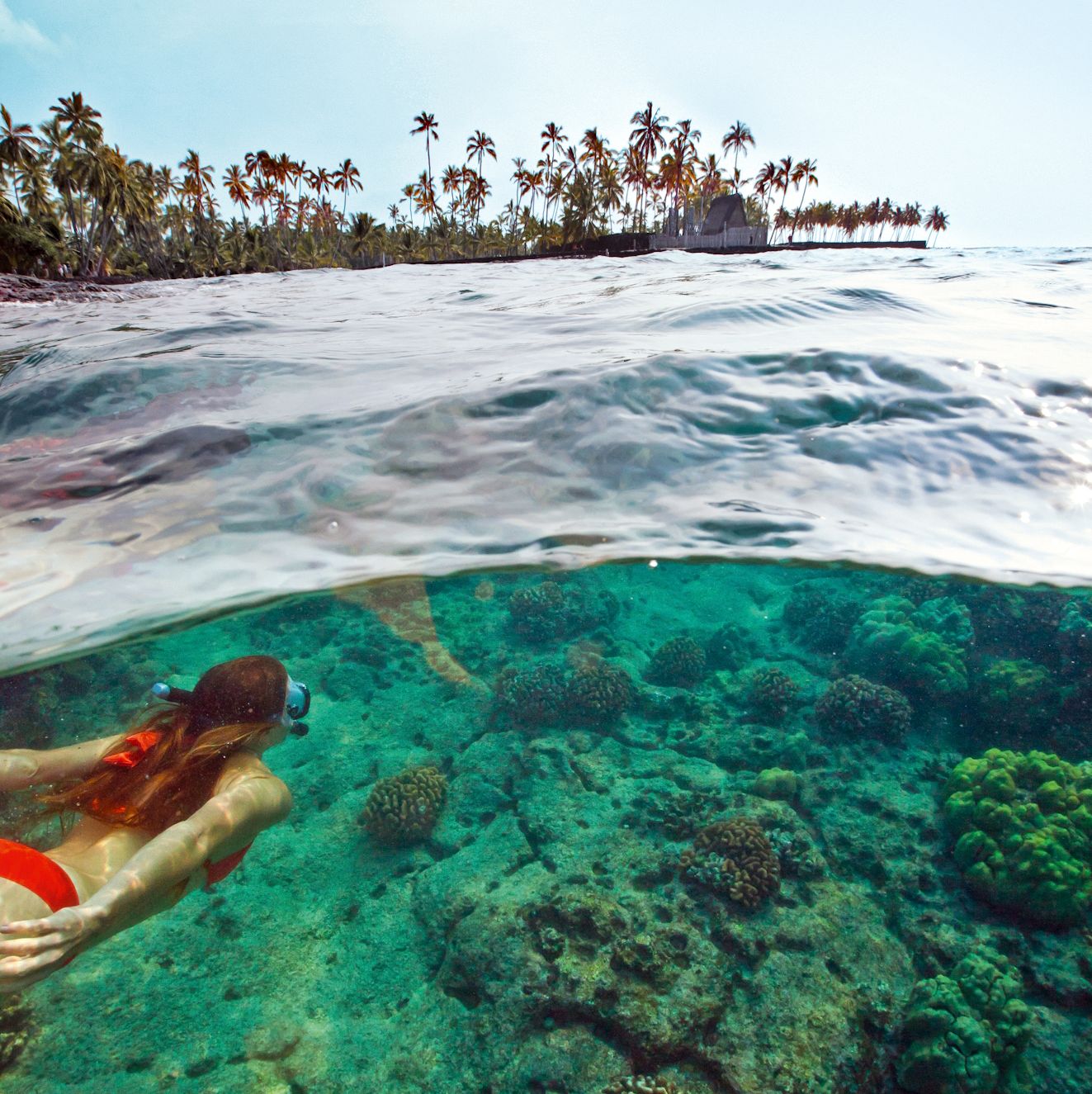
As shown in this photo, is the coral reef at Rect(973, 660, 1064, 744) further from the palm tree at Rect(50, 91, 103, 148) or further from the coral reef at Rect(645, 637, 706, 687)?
the palm tree at Rect(50, 91, 103, 148)

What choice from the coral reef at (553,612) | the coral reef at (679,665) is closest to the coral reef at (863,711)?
the coral reef at (679,665)

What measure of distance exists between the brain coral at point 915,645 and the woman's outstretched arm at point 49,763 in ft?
37.5

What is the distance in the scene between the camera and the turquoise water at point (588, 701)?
383 cm

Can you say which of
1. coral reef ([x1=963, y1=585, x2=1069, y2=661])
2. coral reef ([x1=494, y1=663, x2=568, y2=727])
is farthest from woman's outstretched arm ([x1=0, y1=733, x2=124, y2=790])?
coral reef ([x1=963, y1=585, x2=1069, y2=661])

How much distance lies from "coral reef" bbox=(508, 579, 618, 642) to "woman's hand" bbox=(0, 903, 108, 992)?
32.6ft

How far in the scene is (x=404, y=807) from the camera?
7707mm

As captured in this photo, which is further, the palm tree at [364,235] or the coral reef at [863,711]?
the palm tree at [364,235]

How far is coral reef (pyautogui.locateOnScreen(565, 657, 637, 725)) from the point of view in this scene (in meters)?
9.92

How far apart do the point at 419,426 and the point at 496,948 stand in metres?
4.99

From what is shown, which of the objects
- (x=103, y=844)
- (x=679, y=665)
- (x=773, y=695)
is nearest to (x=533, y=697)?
(x=679, y=665)

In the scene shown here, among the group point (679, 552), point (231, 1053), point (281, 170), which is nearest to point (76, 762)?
point (231, 1053)

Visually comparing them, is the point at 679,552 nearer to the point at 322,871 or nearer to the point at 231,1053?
the point at 231,1053

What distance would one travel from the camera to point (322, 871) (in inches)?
288

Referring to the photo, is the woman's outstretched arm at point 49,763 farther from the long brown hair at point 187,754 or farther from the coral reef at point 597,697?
the coral reef at point 597,697
